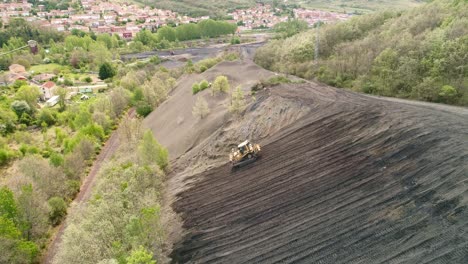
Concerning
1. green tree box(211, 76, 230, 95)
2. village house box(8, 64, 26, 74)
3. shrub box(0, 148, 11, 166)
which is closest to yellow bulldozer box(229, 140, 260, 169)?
green tree box(211, 76, 230, 95)

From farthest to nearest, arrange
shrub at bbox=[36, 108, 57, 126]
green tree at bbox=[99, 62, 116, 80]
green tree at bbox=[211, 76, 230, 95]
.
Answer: green tree at bbox=[99, 62, 116, 80] → shrub at bbox=[36, 108, 57, 126] → green tree at bbox=[211, 76, 230, 95]

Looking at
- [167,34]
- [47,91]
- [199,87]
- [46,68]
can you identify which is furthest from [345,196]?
[167,34]

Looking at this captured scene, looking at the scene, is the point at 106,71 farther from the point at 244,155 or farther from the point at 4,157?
the point at 244,155

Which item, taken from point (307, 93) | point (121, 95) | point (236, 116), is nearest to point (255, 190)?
point (236, 116)

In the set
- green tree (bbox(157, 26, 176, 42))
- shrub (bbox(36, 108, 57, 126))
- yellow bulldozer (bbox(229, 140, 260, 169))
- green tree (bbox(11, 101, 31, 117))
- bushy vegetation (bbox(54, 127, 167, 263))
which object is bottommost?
shrub (bbox(36, 108, 57, 126))

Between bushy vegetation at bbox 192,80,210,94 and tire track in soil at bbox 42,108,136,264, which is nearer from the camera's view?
tire track in soil at bbox 42,108,136,264

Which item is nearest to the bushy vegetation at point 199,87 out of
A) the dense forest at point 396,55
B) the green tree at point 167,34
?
the dense forest at point 396,55

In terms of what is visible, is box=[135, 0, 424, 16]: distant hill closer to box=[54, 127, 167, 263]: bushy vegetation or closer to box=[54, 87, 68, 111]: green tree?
box=[54, 87, 68, 111]: green tree
